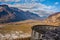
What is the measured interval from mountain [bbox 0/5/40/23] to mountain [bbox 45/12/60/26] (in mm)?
954

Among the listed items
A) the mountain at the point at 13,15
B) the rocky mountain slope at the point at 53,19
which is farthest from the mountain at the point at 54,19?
the mountain at the point at 13,15

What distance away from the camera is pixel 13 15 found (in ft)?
56.1

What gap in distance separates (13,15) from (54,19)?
3536 millimetres

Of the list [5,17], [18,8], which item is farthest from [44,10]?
[5,17]

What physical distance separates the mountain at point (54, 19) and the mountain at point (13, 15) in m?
0.95

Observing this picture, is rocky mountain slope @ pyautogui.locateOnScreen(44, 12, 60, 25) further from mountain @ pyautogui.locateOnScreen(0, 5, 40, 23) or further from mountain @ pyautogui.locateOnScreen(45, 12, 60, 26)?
mountain @ pyautogui.locateOnScreen(0, 5, 40, 23)

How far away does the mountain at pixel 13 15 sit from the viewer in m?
16.7

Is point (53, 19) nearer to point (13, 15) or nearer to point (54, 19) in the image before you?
point (54, 19)

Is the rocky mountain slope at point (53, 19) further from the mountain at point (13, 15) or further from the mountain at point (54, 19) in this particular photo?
the mountain at point (13, 15)

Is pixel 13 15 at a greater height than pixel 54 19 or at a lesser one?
greater

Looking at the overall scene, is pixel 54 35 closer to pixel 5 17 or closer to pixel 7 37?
pixel 7 37

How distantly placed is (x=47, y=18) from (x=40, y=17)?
606 mm

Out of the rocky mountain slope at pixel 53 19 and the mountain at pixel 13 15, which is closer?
the mountain at pixel 13 15

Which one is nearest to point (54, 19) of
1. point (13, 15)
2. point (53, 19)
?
point (53, 19)
